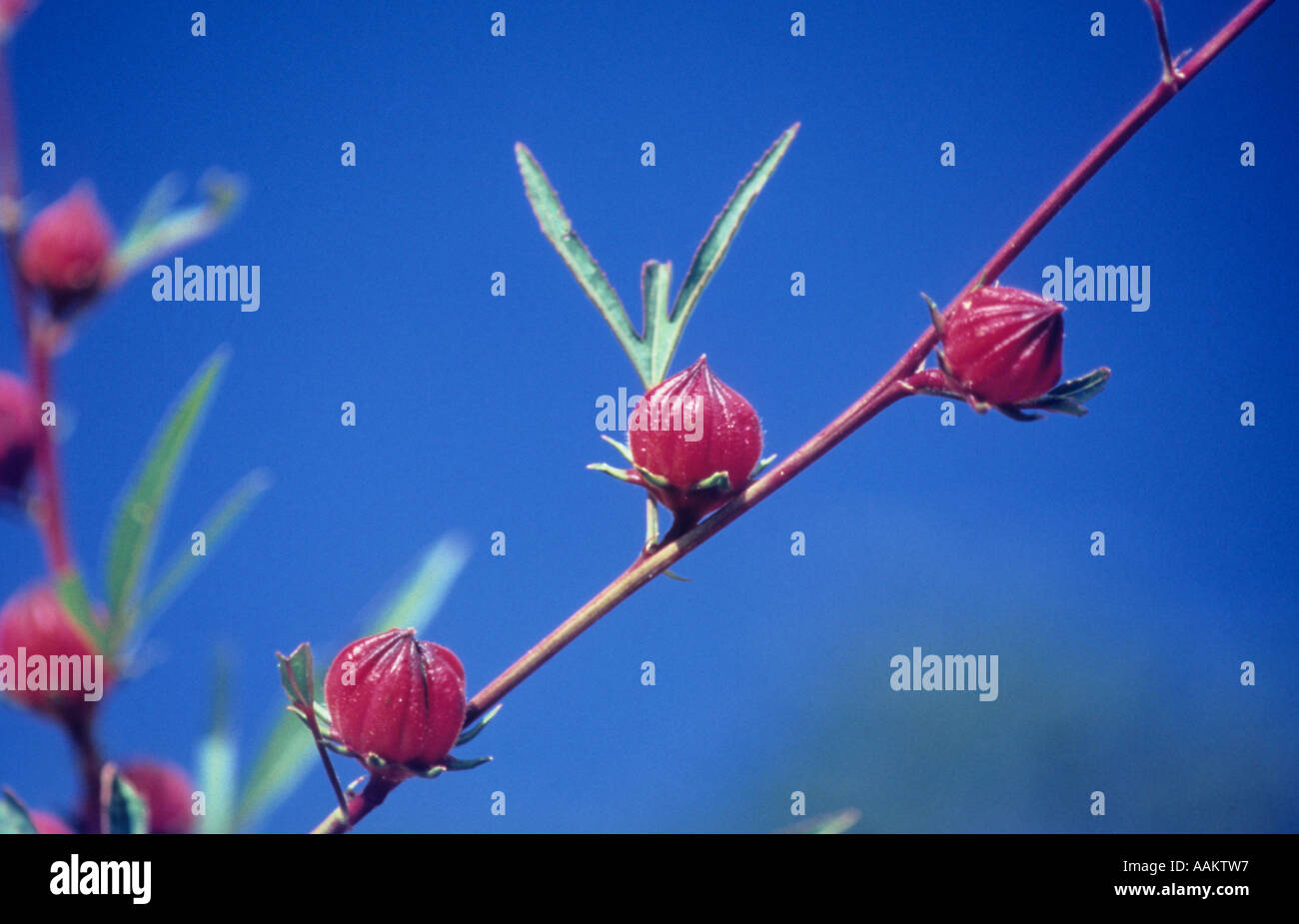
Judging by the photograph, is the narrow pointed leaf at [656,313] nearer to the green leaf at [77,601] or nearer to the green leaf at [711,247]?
the green leaf at [711,247]

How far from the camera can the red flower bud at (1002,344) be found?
1.32 ft

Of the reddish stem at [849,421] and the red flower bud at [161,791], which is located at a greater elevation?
the reddish stem at [849,421]

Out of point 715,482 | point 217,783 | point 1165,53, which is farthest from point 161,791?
point 1165,53

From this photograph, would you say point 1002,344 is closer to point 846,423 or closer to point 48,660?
point 846,423

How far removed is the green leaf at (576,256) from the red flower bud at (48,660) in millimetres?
246

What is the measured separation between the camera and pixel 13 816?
1.44ft

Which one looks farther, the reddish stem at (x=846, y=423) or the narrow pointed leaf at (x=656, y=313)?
the narrow pointed leaf at (x=656, y=313)

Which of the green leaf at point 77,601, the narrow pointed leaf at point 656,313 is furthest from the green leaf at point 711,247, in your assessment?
the green leaf at point 77,601

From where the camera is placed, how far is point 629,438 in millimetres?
443

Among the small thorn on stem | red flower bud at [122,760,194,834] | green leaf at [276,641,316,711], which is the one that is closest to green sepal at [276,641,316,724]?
green leaf at [276,641,316,711]
